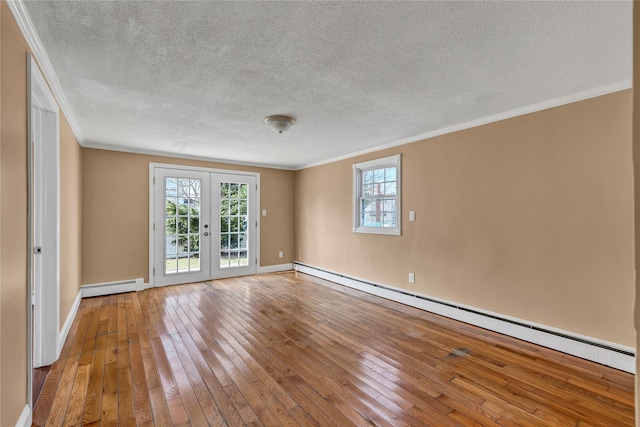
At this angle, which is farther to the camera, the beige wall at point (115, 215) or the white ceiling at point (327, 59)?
the beige wall at point (115, 215)

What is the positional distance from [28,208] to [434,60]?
2.81 m

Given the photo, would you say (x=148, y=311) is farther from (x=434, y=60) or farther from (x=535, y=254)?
(x=535, y=254)

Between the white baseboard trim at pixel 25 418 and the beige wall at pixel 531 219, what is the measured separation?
3.85m

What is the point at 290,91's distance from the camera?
260 centimetres

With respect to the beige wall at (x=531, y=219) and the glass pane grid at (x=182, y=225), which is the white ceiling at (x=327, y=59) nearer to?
the beige wall at (x=531, y=219)

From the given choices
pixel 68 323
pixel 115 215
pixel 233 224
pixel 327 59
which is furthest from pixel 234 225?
pixel 327 59

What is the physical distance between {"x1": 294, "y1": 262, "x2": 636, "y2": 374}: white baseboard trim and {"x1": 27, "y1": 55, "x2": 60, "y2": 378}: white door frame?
3871mm

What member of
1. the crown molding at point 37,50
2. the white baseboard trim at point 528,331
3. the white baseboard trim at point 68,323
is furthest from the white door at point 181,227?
the white baseboard trim at point 528,331

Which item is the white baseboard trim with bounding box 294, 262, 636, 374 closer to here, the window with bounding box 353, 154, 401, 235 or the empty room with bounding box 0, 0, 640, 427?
the empty room with bounding box 0, 0, 640, 427

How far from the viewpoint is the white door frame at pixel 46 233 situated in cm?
251

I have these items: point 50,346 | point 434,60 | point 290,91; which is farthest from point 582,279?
point 50,346

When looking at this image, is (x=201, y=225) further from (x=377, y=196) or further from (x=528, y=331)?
(x=528, y=331)

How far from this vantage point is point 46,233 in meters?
2.59

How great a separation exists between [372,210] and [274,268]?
2742 mm
